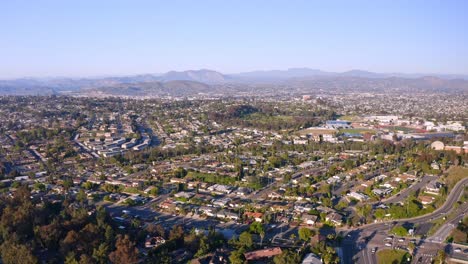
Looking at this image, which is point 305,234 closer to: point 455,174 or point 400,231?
point 400,231

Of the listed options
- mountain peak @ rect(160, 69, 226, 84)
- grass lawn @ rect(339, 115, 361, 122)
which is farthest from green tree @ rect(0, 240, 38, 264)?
mountain peak @ rect(160, 69, 226, 84)

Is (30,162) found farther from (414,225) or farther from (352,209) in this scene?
(414,225)

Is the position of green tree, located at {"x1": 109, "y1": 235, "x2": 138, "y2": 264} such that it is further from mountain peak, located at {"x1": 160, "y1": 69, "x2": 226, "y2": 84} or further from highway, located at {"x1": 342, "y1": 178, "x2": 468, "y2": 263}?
mountain peak, located at {"x1": 160, "y1": 69, "x2": 226, "y2": 84}

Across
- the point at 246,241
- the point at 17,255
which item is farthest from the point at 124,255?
the point at 246,241

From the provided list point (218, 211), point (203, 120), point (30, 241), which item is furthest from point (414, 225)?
point (203, 120)

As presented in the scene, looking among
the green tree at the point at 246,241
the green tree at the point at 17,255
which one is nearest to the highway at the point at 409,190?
the green tree at the point at 246,241

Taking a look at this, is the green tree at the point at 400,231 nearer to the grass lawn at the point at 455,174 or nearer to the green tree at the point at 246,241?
the green tree at the point at 246,241
